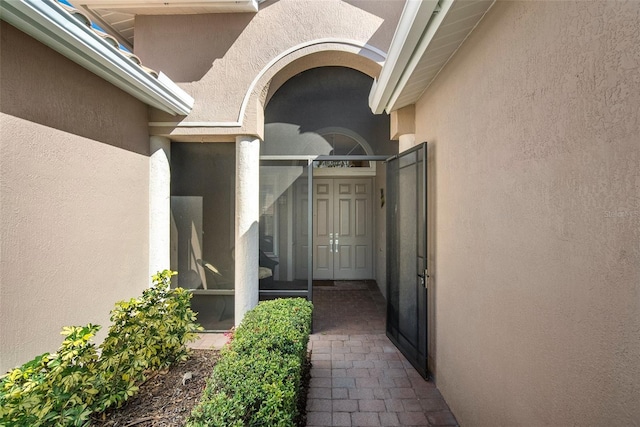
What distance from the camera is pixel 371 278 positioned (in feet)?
29.1

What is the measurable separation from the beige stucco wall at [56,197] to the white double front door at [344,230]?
17.7ft

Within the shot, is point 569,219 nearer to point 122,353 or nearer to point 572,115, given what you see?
point 572,115

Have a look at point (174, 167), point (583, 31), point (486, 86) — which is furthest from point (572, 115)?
point (174, 167)

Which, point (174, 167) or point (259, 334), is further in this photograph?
point (174, 167)

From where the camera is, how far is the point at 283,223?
211 inches

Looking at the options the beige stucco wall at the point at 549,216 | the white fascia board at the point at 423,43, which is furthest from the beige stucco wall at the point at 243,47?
the beige stucco wall at the point at 549,216

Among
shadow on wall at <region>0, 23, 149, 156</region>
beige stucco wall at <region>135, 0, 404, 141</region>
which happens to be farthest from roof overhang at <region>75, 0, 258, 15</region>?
shadow on wall at <region>0, 23, 149, 156</region>

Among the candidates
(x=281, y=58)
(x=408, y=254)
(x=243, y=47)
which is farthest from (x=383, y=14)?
(x=408, y=254)

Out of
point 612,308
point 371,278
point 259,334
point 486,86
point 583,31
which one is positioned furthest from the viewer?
point 371,278

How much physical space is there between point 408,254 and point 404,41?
9.18 ft

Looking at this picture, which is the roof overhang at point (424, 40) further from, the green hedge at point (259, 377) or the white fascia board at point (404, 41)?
the green hedge at point (259, 377)

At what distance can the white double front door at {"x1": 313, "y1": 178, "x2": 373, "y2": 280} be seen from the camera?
877cm

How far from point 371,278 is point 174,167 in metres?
6.27

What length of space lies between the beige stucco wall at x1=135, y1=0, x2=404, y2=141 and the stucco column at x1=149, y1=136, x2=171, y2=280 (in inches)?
13.9
